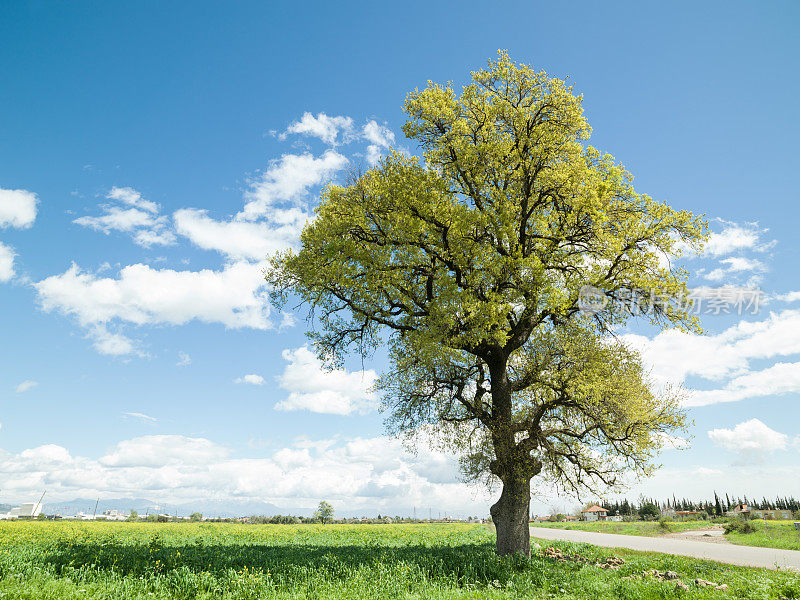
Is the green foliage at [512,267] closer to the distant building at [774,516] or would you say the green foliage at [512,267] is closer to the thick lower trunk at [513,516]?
the thick lower trunk at [513,516]

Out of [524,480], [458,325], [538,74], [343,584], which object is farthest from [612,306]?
[343,584]

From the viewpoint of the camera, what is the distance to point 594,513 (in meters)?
120

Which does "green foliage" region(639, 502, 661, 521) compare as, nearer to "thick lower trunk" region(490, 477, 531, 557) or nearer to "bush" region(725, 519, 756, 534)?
"bush" region(725, 519, 756, 534)

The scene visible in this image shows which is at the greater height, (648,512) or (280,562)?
(280,562)

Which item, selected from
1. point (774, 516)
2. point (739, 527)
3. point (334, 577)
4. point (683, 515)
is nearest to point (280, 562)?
point (334, 577)

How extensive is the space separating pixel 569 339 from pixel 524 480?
6262 millimetres

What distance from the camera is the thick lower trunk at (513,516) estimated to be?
62.1ft

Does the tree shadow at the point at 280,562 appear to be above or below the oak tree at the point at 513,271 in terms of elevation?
below

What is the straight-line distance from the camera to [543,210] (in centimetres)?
2039

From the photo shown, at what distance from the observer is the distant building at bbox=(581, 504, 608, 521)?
113m

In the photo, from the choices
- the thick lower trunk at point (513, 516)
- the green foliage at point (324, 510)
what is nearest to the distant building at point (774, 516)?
the thick lower trunk at point (513, 516)

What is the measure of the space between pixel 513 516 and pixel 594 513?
393 ft

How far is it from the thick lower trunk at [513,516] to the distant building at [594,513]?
109673mm

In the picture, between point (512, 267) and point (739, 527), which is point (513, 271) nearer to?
point (512, 267)
